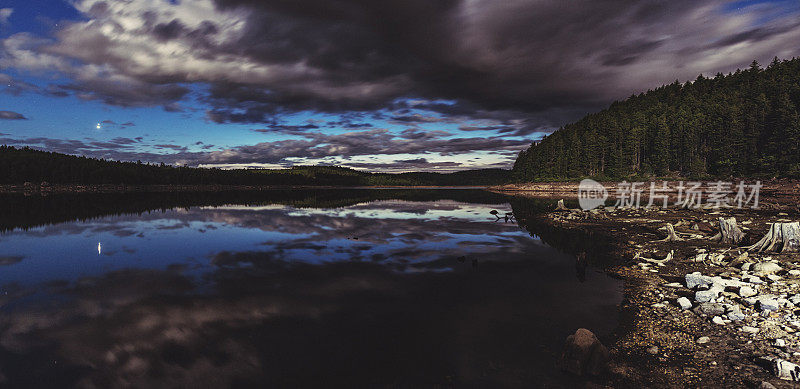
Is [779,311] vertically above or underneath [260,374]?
above

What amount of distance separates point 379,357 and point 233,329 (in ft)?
16.2

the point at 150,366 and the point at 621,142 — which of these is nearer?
the point at 150,366

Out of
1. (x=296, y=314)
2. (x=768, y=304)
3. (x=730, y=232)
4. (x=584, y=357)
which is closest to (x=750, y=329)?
(x=768, y=304)

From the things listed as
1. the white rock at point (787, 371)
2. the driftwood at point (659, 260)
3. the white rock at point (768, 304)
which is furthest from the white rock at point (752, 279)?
the white rock at point (787, 371)

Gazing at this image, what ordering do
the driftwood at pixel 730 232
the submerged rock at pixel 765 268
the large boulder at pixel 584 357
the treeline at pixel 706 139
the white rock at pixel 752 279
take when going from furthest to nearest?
the treeline at pixel 706 139
the driftwood at pixel 730 232
the submerged rock at pixel 765 268
the white rock at pixel 752 279
the large boulder at pixel 584 357

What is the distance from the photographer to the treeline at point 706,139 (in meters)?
77.8

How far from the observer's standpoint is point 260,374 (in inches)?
298

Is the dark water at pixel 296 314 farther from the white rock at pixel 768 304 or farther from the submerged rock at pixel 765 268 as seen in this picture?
Answer: the submerged rock at pixel 765 268

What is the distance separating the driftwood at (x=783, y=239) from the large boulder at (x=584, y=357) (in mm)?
16379

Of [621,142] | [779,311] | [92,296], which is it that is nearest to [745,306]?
[779,311]

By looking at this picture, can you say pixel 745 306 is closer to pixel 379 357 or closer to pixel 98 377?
pixel 379 357

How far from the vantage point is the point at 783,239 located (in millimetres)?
15953

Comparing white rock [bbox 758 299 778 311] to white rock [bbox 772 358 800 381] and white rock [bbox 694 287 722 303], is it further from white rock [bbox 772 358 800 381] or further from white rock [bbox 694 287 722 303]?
white rock [bbox 772 358 800 381]

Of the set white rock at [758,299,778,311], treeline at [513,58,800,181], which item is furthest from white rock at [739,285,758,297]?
treeline at [513,58,800,181]
